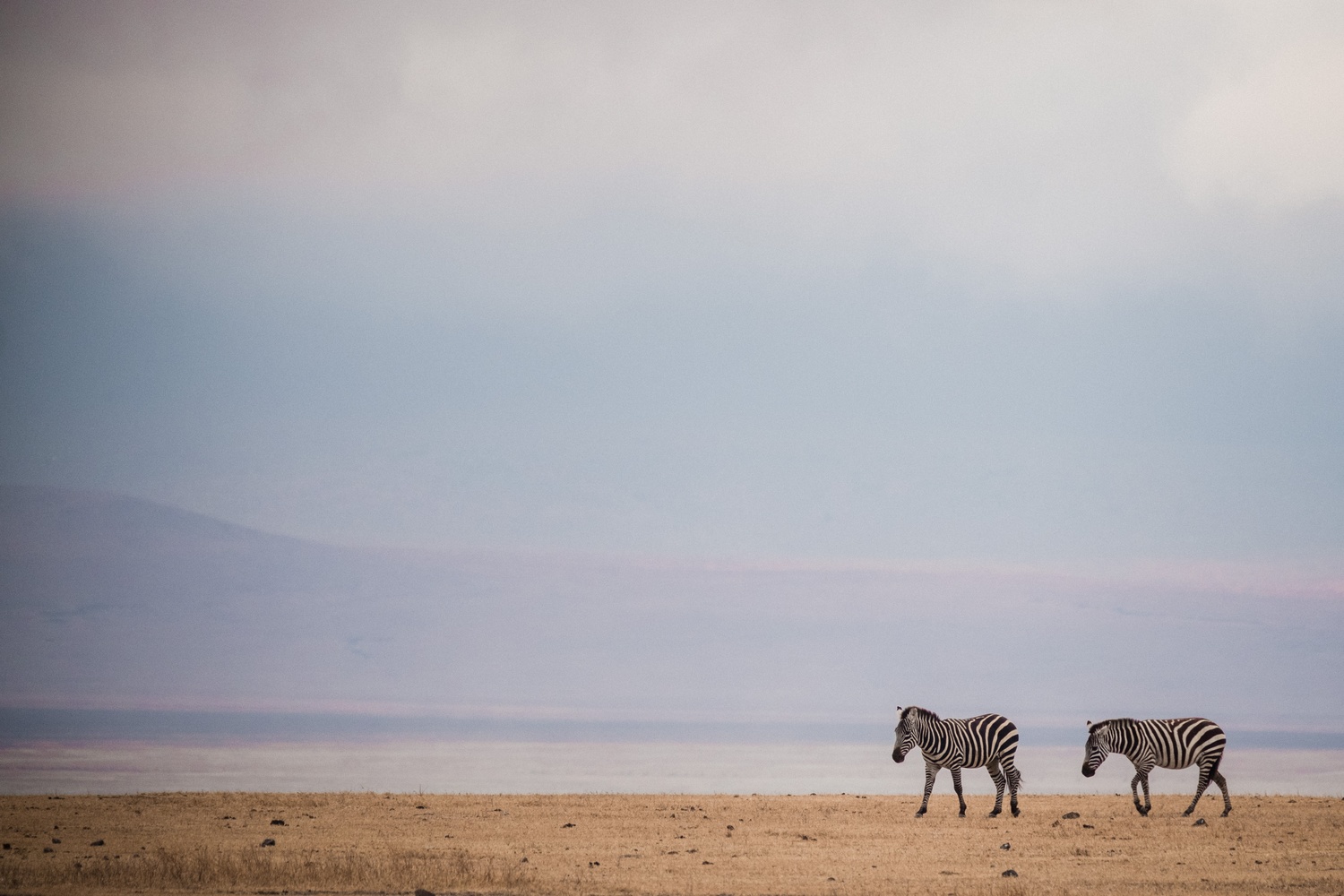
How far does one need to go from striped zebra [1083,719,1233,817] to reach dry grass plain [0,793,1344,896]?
1058 mm

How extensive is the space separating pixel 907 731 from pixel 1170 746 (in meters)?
7.12

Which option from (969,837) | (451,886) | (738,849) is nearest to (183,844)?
(451,886)

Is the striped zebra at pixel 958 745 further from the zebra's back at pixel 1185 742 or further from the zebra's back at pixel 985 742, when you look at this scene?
the zebra's back at pixel 1185 742

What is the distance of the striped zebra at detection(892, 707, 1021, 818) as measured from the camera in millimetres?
36312

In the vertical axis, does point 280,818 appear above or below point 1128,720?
below

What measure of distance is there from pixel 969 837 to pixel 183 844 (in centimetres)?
1810

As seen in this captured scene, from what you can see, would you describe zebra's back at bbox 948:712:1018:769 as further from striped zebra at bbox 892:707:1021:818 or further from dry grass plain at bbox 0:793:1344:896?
dry grass plain at bbox 0:793:1344:896

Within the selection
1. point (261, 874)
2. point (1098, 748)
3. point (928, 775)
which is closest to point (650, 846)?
point (261, 874)

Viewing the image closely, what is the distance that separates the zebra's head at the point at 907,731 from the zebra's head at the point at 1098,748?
16.1 feet

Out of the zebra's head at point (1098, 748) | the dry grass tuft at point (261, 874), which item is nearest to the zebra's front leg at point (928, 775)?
the zebra's head at point (1098, 748)

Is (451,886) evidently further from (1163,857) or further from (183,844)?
(1163,857)

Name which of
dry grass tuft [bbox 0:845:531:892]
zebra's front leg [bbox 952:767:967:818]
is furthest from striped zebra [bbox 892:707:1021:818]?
dry grass tuft [bbox 0:845:531:892]

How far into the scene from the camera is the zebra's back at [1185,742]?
1388 inches

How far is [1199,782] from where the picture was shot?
35.2 meters
